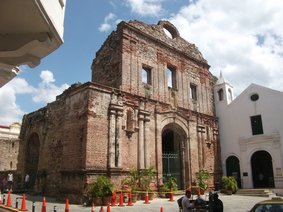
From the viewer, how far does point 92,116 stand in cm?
1402

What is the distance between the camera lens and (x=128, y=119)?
15.9 m

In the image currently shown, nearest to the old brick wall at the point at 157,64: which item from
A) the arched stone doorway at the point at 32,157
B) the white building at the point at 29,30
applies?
the arched stone doorway at the point at 32,157

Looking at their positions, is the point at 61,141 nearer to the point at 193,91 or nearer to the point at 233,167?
the point at 193,91

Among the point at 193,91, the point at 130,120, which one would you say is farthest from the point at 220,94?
the point at 130,120

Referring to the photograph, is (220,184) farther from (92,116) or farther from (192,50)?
(92,116)

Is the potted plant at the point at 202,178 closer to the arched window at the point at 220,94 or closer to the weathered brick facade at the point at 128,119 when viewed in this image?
the weathered brick facade at the point at 128,119

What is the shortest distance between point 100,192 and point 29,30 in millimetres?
10357

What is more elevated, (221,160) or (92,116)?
(92,116)

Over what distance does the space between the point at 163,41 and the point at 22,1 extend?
58.2 feet

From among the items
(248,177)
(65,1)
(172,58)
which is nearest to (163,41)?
(172,58)

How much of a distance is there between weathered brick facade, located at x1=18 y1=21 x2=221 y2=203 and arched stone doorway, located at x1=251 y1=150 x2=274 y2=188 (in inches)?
101

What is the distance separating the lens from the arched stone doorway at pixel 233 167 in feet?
68.6

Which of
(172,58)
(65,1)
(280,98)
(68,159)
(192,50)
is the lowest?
(68,159)

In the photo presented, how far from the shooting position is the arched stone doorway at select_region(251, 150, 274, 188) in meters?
20.2
